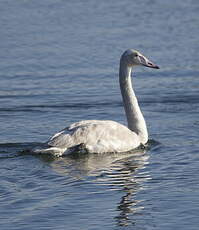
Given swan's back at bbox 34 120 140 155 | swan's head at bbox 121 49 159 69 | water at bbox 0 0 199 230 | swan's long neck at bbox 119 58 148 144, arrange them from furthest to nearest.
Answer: swan's head at bbox 121 49 159 69
swan's long neck at bbox 119 58 148 144
swan's back at bbox 34 120 140 155
water at bbox 0 0 199 230

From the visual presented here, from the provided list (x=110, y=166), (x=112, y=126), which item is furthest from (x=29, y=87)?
(x=110, y=166)

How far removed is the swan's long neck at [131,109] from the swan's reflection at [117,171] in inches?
25.0

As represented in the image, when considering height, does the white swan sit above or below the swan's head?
below

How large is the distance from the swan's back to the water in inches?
8.0

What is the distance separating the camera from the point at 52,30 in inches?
977

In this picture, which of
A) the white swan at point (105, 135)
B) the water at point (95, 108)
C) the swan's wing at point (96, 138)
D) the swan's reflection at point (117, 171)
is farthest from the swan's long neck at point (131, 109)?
the swan's reflection at point (117, 171)

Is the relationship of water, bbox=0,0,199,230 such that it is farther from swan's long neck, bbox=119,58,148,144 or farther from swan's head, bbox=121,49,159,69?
swan's head, bbox=121,49,159,69

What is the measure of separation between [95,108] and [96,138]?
3.18 m

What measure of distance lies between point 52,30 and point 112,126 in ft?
33.8

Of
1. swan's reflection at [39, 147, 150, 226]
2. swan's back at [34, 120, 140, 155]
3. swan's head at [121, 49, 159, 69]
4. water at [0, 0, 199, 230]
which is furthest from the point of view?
swan's head at [121, 49, 159, 69]

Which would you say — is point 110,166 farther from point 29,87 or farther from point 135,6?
point 135,6

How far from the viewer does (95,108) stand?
17875 mm

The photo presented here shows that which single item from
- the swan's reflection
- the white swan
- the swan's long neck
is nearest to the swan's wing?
the white swan

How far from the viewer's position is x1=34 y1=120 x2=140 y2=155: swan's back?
14.4 meters
